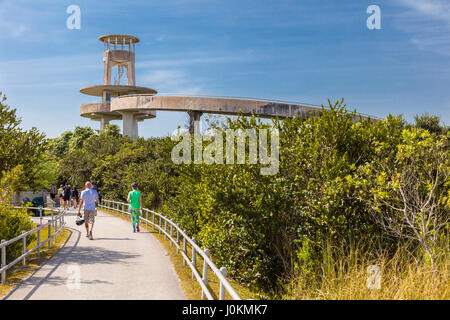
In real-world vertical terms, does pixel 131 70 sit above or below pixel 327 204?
above

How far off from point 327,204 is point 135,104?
185 ft

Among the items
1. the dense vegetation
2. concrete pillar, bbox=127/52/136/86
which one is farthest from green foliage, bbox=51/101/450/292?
concrete pillar, bbox=127/52/136/86

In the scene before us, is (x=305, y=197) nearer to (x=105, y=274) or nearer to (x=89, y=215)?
(x=105, y=274)

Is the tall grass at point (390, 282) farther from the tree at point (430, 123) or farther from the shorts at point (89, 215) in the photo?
the tree at point (430, 123)

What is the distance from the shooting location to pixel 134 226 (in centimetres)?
1877

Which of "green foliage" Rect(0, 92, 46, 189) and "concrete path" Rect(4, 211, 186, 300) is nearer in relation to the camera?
"concrete path" Rect(4, 211, 186, 300)

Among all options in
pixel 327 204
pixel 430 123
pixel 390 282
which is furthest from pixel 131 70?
pixel 390 282

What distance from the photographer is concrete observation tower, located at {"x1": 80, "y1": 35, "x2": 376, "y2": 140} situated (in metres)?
54.2

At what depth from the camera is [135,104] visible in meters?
64.6

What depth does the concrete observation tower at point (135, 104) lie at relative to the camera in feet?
178

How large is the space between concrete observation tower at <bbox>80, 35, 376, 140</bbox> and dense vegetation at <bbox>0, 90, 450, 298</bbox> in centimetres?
2826

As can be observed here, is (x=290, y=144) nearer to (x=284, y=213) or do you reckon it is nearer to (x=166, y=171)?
(x=284, y=213)

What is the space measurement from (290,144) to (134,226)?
8.67 m

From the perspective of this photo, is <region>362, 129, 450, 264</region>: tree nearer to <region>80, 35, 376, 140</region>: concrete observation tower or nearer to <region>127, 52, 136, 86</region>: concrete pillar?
<region>80, 35, 376, 140</region>: concrete observation tower
